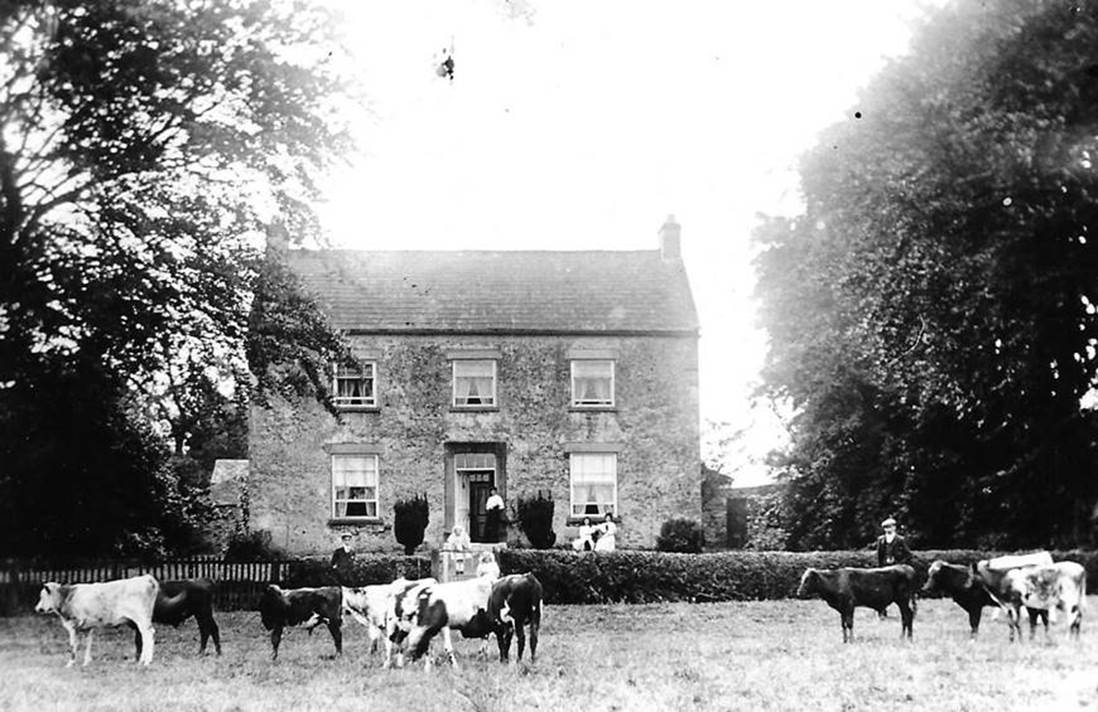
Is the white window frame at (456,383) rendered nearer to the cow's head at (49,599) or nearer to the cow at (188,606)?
the cow at (188,606)

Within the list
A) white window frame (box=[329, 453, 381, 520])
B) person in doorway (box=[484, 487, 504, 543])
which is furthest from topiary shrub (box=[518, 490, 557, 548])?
white window frame (box=[329, 453, 381, 520])

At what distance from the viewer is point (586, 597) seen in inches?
793

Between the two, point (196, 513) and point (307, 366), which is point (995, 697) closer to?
point (307, 366)

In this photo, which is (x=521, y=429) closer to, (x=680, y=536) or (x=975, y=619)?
(x=680, y=536)

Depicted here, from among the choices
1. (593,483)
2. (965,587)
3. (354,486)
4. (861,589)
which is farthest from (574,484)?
(965,587)

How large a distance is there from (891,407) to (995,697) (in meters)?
19.9

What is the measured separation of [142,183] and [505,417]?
→ 21779 millimetres

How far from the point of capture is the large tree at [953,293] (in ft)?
47.4

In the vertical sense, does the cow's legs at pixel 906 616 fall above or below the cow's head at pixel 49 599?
below

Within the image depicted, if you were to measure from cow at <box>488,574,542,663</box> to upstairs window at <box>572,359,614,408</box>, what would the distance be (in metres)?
19.0

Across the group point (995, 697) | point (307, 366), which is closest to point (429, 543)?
point (307, 366)

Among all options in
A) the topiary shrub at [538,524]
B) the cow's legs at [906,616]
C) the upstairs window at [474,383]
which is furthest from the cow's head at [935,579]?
the upstairs window at [474,383]

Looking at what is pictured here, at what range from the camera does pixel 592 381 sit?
30.2 metres

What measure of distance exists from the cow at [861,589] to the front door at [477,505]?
17.4 m
